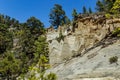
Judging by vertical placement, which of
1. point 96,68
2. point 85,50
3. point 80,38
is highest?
point 80,38

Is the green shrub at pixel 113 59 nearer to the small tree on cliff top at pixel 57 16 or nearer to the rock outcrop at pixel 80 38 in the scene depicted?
the rock outcrop at pixel 80 38

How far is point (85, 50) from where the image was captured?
60.7 m

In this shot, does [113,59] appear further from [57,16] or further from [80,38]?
[57,16]

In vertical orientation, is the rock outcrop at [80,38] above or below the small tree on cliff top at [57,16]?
below

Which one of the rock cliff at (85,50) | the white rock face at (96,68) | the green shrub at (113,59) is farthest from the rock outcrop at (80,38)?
the green shrub at (113,59)

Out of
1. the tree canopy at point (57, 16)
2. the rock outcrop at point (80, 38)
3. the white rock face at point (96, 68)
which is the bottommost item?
the white rock face at point (96, 68)

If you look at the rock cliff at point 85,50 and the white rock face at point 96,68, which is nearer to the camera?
the white rock face at point 96,68

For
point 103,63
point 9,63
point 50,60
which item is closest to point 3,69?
point 9,63

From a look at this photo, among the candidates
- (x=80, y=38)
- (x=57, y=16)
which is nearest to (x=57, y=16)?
(x=57, y=16)

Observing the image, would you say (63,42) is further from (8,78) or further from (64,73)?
(64,73)

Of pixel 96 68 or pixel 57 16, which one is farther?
pixel 57 16

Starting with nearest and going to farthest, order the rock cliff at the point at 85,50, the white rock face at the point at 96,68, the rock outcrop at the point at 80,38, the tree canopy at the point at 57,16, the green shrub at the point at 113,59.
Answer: the white rock face at the point at 96,68
the rock cliff at the point at 85,50
the green shrub at the point at 113,59
the rock outcrop at the point at 80,38
the tree canopy at the point at 57,16

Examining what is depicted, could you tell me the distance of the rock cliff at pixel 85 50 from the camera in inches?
1708

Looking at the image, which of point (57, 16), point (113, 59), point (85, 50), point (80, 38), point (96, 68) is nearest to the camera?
point (96, 68)
